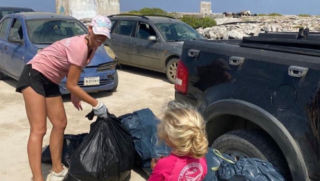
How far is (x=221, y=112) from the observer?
3.08 metres

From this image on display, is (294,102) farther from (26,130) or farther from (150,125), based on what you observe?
(26,130)

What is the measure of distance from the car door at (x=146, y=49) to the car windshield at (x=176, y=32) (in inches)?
8.8

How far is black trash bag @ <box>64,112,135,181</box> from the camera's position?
3.40 metres

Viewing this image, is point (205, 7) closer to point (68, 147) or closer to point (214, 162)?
point (68, 147)

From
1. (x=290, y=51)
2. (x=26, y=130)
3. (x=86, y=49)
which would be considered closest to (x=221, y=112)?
(x=290, y=51)

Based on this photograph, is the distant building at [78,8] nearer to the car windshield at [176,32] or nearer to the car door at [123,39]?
the car door at [123,39]

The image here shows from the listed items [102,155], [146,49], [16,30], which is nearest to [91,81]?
[16,30]

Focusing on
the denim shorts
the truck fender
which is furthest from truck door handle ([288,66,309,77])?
the denim shorts

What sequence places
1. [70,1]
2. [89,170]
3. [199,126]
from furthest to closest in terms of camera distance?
1. [70,1]
2. [89,170]
3. [199,126]

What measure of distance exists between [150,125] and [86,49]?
1.26 metres

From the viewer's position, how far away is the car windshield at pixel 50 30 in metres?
7.16

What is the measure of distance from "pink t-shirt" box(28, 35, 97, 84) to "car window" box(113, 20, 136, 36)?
265 inches

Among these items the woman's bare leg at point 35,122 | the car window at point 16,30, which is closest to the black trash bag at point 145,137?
the woman's bare leg at point 35,122

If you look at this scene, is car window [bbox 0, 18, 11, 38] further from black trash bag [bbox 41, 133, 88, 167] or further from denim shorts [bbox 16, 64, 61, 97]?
denim shorts [bbox 16, 64, 61, 97]
